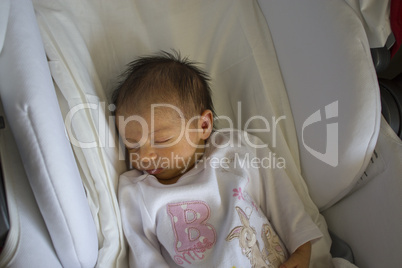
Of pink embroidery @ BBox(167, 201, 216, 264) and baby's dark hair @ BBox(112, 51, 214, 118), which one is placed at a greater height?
baby's dark hair @ BBox(112, 51, 214, 118)

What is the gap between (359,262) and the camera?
0.86 meters

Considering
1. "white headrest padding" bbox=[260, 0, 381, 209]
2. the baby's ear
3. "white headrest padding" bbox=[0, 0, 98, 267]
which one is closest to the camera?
"white headrest padding" bbox=[0, 0, 98, 267]

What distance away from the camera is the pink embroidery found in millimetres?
810

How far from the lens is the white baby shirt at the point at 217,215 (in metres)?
0.80

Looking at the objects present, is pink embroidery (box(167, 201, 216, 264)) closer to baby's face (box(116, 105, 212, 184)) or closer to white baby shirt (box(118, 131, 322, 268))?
white baby shirt (box(118, 131, 322, 268))

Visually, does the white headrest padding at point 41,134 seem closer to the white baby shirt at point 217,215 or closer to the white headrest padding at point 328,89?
the white baby shirt at point 217,215

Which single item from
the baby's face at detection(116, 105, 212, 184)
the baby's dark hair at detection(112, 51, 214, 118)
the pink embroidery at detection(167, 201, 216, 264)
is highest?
the baby's dark hair at detection(112, 51, 214, 118)

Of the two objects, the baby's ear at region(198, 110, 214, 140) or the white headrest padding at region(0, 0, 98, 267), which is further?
the baby's ear at region(198, 110, 214, 140)

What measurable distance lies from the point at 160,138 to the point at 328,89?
1.57 ft

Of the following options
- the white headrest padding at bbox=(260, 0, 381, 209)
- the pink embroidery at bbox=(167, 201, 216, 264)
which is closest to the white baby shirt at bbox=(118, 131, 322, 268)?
the pink embroidery at bbox=(167, 201, 216, 264)

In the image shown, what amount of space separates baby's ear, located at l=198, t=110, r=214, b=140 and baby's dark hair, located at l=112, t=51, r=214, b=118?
0.06ft

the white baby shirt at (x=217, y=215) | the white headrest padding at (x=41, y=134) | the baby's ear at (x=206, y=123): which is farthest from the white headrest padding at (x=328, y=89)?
the white headrest padding at (x=41, y=134)

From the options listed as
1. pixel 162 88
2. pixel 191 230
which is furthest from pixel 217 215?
pixel 162 88

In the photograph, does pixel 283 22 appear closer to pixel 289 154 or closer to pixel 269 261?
pixel 289 154
